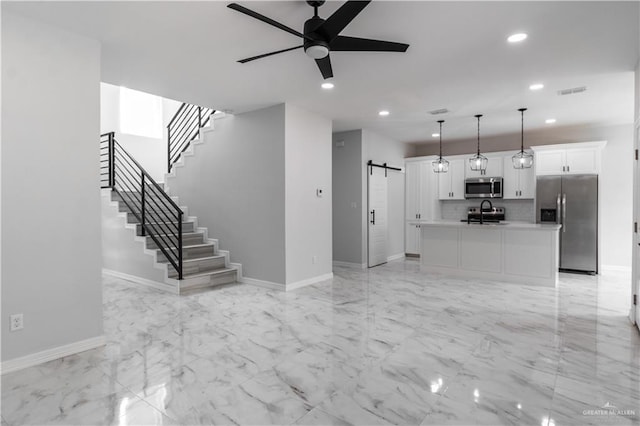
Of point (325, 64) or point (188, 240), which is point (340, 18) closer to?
point (325, 64)

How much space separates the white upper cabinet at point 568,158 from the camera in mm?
6489

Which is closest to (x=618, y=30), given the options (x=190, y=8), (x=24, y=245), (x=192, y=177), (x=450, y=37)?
(x=450, y=37)

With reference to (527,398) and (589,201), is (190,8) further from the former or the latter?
(589,201)

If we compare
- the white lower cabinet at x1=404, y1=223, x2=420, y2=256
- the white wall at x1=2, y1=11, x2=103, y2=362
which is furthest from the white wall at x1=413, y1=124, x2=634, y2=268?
the white wall at x1=2, y1=11, x2=103, y2=362

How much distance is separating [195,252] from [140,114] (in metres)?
4.44

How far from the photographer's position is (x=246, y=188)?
5.61 m

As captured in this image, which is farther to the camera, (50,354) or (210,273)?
(210,273)

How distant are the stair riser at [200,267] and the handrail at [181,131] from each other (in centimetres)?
260

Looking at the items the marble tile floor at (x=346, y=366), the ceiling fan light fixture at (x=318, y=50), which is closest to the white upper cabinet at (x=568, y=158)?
the marble tile floor at (x=346, y=366)

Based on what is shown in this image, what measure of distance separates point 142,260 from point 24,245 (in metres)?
2.89

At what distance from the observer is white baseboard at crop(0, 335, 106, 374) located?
2.68 metres

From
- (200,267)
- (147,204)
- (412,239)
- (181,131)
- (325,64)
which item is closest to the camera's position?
(325,64)

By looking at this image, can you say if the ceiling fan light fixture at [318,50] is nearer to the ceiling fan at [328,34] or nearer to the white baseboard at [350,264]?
the ceiling fan at [328,34]

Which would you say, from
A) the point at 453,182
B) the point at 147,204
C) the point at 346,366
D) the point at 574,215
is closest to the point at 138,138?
the point at 147,204
